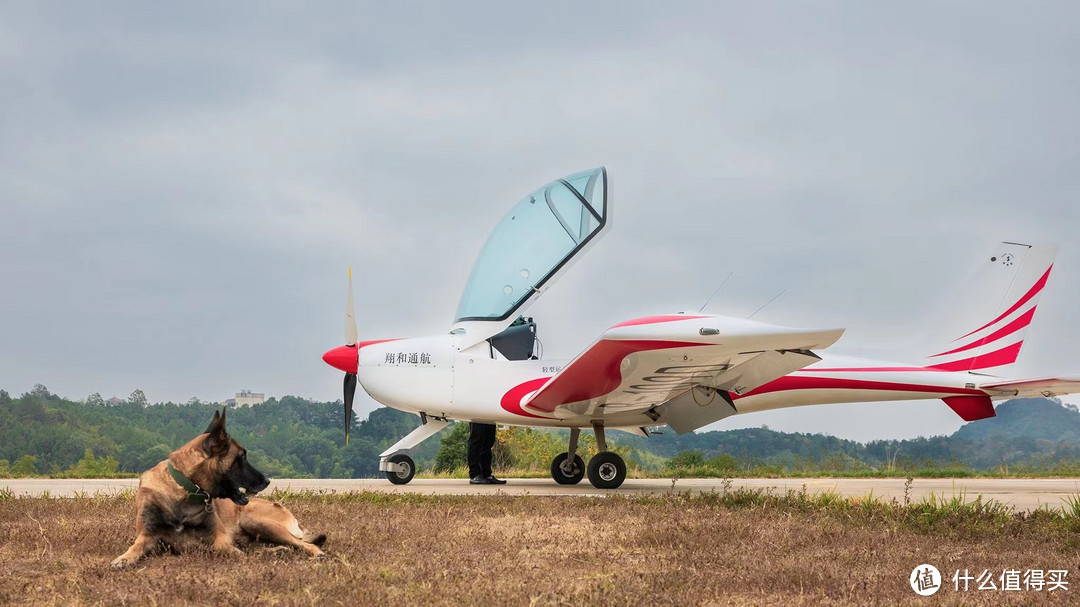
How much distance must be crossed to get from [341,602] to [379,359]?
7.95 m

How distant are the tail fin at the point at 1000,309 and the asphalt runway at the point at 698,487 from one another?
183 centimetres

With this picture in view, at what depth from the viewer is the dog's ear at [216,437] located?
5.07 metres

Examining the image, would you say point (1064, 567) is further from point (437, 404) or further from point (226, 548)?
point (437, 404)

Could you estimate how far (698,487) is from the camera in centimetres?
1217

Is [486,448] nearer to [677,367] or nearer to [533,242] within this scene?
[533,242]

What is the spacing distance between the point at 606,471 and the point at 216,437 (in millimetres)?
6847

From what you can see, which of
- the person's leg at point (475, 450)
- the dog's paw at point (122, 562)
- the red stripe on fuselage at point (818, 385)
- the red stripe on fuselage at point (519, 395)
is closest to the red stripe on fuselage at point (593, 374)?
the red stripe on fuselage at point (519, 395)

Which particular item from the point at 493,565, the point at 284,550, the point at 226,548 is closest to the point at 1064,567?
the point at 493,565

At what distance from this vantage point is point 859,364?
11.7 meters

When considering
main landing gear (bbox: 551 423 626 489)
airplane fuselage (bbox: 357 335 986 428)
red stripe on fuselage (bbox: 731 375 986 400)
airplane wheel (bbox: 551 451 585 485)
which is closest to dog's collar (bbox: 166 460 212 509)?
airplane fuselage (bbox: 357 335 986 428)

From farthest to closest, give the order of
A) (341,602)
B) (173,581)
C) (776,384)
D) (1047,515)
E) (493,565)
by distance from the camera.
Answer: (776,384)
(1047,515)
(493,565)
(173,581)
(341,602)

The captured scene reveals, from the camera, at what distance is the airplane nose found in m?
12.1

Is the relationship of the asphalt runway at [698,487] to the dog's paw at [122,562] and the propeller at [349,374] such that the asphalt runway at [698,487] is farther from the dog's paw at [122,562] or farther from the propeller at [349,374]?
the dog's paw at [122,562]
